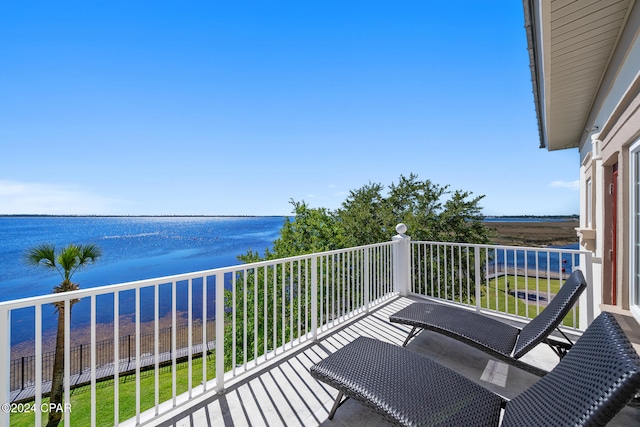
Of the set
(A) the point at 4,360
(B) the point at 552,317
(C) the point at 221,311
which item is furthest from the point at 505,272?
(A) the point at 4,360

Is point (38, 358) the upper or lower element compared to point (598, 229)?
lower

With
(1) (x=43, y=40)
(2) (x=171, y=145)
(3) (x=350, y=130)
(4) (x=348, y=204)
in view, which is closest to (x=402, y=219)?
(4) (x=348, y=204)

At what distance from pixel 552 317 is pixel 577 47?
2.65 metres

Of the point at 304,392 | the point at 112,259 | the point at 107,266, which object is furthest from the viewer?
the point at 112,259

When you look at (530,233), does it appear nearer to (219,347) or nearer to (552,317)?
(552,317)

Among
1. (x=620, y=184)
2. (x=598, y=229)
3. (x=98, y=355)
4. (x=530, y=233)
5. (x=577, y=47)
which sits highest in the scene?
(x=577, y=47)

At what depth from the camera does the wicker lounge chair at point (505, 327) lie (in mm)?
2443

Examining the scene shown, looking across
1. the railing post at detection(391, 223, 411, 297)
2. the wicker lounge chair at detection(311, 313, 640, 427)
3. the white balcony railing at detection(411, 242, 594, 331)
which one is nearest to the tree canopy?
the white balcony railing at detection(411, 242, 594, 331)

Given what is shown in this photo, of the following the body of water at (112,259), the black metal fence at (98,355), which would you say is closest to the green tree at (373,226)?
the body of water at (112,259)

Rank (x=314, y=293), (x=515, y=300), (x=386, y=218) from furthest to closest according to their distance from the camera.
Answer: (x=386, y=218) < (x=515, y=300) < (x=314, y=293)

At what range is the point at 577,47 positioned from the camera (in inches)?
115

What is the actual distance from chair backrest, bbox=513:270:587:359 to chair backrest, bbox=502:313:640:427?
842 millimetres

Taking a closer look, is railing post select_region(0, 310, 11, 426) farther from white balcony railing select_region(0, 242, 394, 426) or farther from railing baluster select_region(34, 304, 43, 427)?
railing baluster select_region(34, 304, 43, 427)

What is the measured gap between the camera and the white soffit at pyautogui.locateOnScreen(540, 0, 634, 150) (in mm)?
2381
